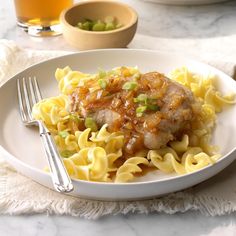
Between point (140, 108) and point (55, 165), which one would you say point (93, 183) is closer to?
point (55, 165)

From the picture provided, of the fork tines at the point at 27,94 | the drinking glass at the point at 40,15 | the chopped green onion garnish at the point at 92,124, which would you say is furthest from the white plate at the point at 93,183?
the drinking glass at the point at 40,15

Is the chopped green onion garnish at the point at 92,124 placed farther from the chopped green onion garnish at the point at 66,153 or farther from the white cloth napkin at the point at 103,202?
the white cloth napkin at the point at 103,202

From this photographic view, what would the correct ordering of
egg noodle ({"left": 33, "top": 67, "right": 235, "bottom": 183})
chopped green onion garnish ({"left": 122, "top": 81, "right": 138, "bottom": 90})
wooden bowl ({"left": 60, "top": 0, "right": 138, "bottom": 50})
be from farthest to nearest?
1. wooden bowl ({"left": 60, "top": 0, "right": 138, "bottom": 50})
2. chopped green onion garnish ({"left": 122, "top": 81, "right": 138, "bottom": 90})
3. egg noodle ({"left": 33, "top": 67, "right": 235, "bottom": 183})

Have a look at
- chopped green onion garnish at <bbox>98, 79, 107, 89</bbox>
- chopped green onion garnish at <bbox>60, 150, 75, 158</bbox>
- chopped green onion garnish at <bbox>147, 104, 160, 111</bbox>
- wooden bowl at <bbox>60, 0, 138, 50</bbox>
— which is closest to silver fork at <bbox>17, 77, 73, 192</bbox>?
chopped green onion garnish at <bbox>60, 150, 75, 158</bbox>

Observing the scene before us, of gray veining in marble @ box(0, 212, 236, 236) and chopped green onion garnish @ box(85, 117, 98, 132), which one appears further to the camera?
chopped green onion garnish @ box(85, 117, 98, 132)

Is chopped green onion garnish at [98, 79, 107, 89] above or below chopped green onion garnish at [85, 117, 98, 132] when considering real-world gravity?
above

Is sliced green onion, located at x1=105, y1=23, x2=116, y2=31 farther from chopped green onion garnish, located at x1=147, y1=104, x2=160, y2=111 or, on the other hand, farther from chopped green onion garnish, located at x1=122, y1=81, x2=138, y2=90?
chopped green onion garnish, located at x1=147, y1=104, x2=160, y2=111

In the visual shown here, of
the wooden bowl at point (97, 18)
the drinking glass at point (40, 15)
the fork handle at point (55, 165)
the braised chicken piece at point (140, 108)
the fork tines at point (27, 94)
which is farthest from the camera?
the drinking glass at point (40, 15)

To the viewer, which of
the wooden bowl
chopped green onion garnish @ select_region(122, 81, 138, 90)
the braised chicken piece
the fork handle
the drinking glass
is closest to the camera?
the fork handle

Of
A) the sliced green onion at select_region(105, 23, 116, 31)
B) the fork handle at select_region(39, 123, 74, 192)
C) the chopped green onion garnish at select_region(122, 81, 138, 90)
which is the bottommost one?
the sliced green onion at select_region(105, 23, 116, 31)
